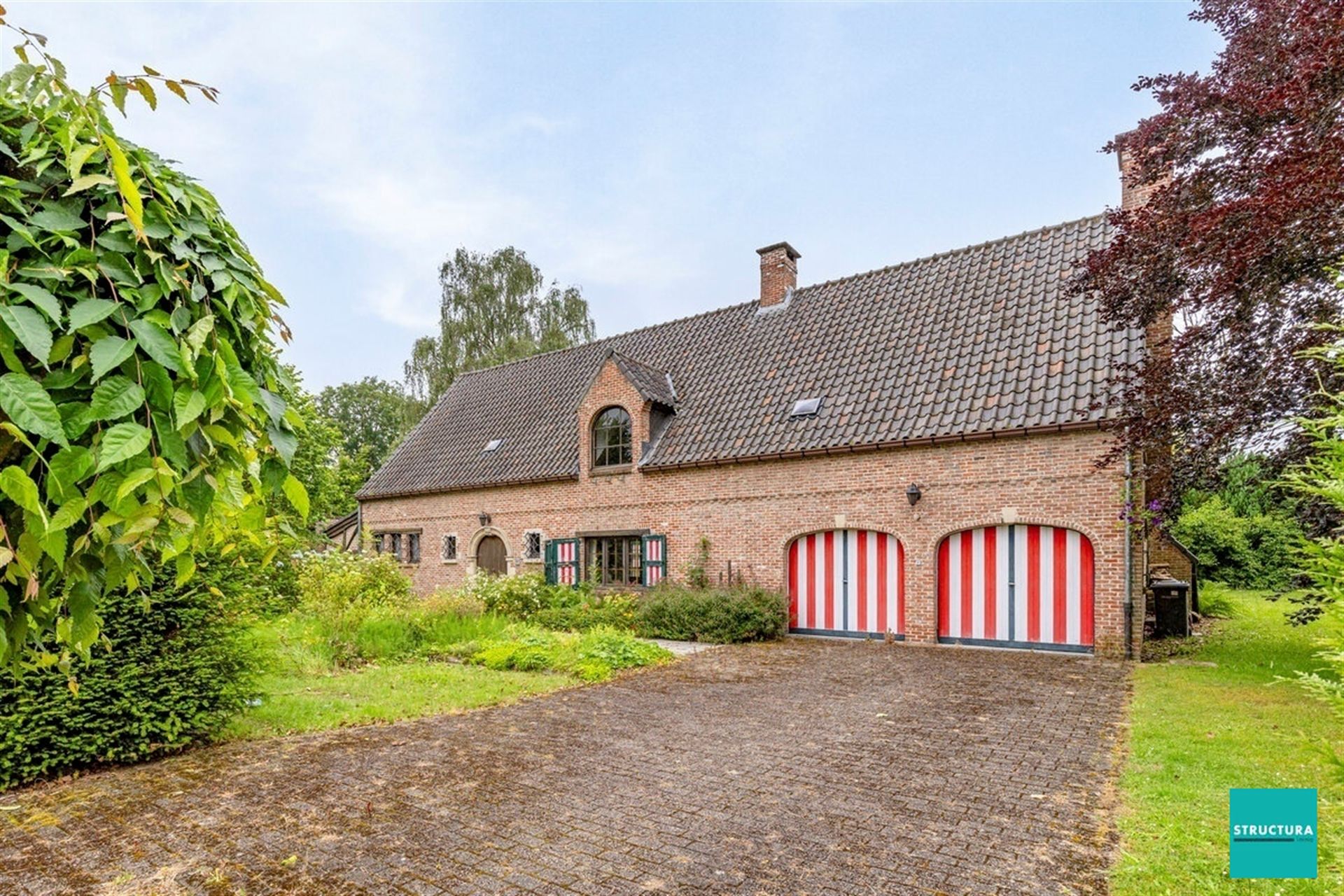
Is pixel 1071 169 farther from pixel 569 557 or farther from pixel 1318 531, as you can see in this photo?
pixel 569 557

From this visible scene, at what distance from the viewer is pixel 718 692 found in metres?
8.34

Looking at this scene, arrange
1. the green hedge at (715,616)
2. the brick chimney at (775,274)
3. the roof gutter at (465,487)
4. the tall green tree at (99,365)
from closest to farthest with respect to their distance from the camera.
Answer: the tall green tree at (99,365), the green hedge at (715,616), the roof gutter at (465,487), the brick chimney at (775,274)

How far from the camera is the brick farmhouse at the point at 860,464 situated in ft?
36.1

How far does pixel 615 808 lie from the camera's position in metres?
4.71

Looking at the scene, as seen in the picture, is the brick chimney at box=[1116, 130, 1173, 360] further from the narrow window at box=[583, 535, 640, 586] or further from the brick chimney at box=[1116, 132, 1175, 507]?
the narrow window at box=[583, 535, 640, 586]

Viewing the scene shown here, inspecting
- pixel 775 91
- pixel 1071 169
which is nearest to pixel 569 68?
pixel 775 91

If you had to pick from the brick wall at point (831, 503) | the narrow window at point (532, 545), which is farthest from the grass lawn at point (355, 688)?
the narrow window at point (532, 545)

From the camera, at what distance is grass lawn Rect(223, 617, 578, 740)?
6.93 metres

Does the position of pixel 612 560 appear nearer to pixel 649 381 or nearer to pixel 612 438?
pixel 612 438

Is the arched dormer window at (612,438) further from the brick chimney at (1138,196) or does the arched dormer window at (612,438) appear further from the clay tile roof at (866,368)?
the brick chimney at (1138,196)

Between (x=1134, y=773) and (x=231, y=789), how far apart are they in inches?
256

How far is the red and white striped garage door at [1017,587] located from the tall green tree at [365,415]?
37.9 meters

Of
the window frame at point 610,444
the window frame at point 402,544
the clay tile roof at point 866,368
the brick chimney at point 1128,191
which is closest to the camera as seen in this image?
the clay tile roof at point 866,368

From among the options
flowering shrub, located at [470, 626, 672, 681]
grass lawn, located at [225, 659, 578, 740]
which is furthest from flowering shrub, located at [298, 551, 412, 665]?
flowering shrub, located at [470, 626, 672, 681]
